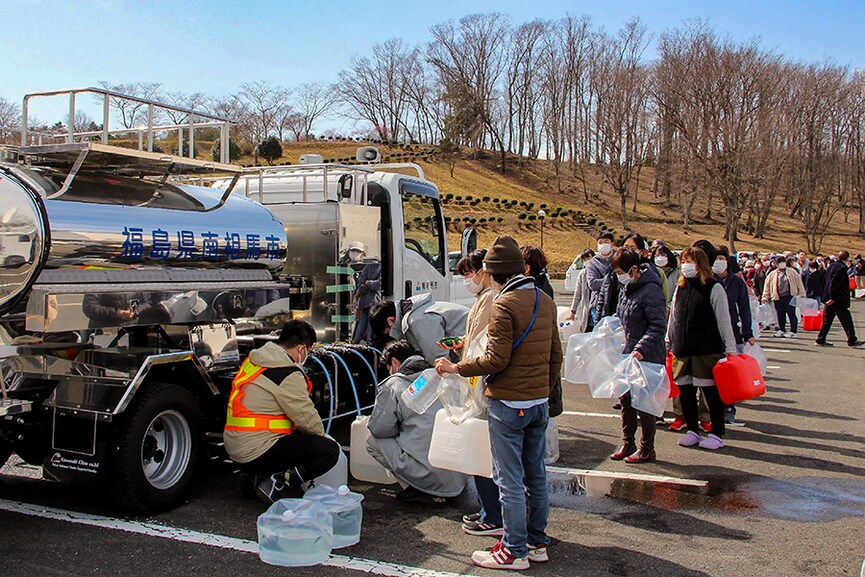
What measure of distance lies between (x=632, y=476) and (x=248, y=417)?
3.19m

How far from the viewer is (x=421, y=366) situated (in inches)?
220

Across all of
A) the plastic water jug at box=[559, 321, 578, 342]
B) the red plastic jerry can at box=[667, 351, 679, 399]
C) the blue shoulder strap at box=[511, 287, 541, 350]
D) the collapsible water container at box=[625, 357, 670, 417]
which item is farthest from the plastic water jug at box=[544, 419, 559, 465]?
the plastic water jug at box=[559, 321, 578, 342]

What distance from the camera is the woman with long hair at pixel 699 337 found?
23.3ft

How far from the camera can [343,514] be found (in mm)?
4711

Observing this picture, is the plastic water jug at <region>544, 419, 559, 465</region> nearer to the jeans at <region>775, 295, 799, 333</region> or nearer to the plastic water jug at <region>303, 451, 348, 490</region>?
the plastic water jug at <region>303, 451, 348, 490</region>

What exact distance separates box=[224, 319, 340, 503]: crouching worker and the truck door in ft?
12.6

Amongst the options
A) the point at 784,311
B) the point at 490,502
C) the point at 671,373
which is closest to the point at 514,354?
the point at 490,502

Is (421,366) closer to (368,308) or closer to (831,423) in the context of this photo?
(368,308)

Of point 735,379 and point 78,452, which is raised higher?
point 735,379

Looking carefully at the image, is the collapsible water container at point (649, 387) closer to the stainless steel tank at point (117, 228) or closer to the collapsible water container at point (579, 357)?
the collapsible water container at point (579, 357)

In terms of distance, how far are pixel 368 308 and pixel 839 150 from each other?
7152 cm

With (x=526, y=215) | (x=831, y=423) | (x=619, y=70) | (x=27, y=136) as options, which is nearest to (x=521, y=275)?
(x=27, y=136)

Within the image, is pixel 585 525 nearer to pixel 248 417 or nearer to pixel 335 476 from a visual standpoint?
pixel 335 476

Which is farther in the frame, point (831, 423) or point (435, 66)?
point (435, 66)
